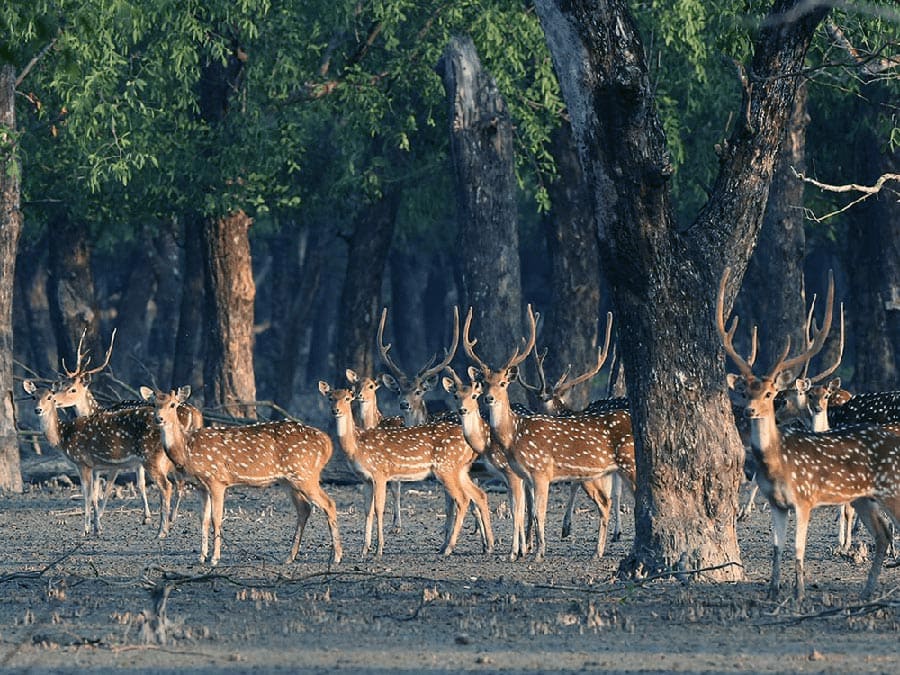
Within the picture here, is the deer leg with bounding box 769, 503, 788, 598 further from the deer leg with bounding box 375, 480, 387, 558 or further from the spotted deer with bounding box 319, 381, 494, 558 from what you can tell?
the deer leg with bounding box 375, 480, 387, 558

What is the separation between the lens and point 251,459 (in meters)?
13.2

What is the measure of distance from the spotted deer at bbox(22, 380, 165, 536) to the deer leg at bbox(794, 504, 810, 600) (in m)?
6.51

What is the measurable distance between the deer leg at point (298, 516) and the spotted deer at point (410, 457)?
529mm

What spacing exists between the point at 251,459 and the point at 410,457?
1349 mm

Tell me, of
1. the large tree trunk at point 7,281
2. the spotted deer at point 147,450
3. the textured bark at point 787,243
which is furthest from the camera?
the textured bark at point 787,243

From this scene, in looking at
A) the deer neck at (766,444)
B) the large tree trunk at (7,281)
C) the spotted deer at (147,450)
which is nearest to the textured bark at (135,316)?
the large tree trunk at (7,281)

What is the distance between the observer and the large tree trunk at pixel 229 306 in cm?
2189

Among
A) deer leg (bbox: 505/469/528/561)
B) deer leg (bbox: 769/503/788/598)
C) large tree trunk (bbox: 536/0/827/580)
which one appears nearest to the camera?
deer leg (bbox: 769/503/788/598)

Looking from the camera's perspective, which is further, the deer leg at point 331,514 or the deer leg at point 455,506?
the deer leg at point 455,506

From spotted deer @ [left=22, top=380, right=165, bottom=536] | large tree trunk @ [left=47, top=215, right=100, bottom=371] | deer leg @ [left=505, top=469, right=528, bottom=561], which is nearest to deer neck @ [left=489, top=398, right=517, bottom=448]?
deer leg @ [left=505, top=469, right=528, bottom=561]

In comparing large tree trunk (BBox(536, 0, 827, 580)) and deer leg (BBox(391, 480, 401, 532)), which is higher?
large tree trunk (BBox(536, 0, 827, 580))

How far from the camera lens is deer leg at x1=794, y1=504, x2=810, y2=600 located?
397 inches

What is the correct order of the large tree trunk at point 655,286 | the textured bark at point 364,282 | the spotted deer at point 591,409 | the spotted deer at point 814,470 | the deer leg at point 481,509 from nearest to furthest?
1. the large tree trunk at point 655,286
2. the spotted deer at point 814,470
3. the deer leg at point 481,509
4. the spotted deer at point 591,409
5. the textured bark at point 364,282

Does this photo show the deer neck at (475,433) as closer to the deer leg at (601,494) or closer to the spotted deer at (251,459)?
the deer leg at (601,494)
